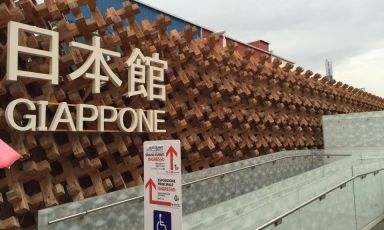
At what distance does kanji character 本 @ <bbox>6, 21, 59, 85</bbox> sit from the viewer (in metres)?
3.98

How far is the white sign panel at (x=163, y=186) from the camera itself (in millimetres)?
2348

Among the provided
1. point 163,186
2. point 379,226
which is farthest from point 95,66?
point 379,226

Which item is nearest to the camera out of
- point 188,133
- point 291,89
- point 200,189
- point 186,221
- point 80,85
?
point 186,221

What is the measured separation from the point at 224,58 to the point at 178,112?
1.70 meters

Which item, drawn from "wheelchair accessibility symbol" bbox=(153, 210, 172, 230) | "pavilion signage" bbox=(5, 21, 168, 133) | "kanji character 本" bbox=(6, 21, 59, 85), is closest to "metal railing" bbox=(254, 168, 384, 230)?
"wheelchair accessibility symbol" bbox=(153, 210, 172, 230)

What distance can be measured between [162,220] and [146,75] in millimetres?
3276

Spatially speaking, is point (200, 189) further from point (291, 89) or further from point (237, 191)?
point (291, 89)

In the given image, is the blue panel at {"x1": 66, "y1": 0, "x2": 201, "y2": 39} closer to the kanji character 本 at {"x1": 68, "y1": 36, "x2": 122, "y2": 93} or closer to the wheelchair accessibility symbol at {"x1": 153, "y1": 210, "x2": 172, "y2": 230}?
the kanji character 本 at {"x1": 68, "y1": 36, "x2": 122, "y2": 93}

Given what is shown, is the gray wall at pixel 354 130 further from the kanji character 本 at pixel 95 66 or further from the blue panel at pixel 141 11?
the kanji character 本 at pixel 95 66

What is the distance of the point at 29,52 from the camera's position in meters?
4.15

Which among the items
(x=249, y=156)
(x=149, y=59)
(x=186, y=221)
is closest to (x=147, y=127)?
(x=149, y=59)

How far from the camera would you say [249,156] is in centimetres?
793

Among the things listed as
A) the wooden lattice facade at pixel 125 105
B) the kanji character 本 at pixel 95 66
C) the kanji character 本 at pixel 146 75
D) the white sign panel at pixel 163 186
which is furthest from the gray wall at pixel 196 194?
the white sign panel at pixel 163 186

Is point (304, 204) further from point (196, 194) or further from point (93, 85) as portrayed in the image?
point (93, 85)
